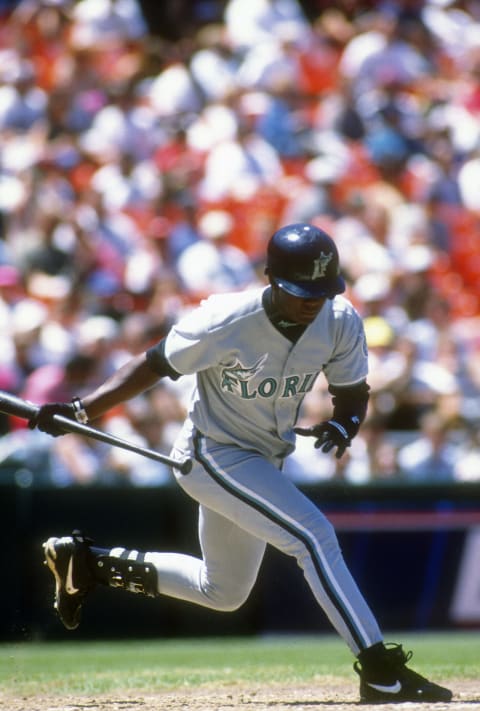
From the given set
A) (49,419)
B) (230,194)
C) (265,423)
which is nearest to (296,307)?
(265,423)

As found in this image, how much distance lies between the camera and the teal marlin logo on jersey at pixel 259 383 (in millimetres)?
5395

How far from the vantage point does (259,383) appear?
541 centimetres

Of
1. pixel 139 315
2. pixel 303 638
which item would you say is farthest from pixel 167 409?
pixel 303 638

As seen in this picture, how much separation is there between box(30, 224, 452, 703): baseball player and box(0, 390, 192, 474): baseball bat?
0.23ft

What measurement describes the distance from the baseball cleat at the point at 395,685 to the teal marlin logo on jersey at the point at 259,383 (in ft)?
3.51

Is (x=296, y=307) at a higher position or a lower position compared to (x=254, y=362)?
higher

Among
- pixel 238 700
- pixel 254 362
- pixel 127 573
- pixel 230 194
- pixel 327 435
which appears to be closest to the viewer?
pixel 254 362

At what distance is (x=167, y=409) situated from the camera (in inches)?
367

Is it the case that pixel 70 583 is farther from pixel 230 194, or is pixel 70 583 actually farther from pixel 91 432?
pixel 230 194

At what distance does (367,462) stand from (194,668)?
2.56 meters

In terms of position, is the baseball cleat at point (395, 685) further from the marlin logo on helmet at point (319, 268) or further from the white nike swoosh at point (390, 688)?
the marlin logo on helmet at point (319, 268)

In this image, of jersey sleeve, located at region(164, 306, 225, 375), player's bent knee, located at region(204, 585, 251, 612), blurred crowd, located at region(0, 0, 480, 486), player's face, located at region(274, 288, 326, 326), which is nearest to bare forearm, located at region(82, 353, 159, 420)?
jersey sleeve, located at region(164, 306, 225, 375)

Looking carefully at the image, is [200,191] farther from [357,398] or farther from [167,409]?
[357,398]

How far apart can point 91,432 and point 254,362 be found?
2.29 ft
